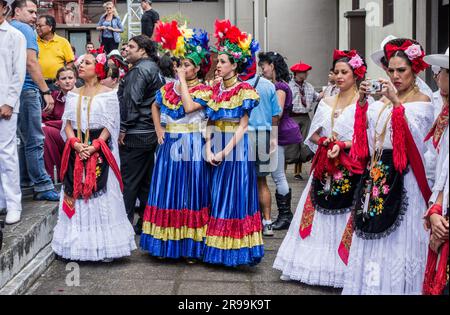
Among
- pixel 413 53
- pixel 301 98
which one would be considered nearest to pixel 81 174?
pixel 413 53

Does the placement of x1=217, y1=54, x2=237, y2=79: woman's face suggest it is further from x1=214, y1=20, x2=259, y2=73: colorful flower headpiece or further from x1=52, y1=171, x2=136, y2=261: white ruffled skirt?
x1=52, y1=171, x2=136, y2=261: white ruffled skirt

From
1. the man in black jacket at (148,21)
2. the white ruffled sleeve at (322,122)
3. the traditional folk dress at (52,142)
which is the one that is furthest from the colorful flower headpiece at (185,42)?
the man in black jacket at (148,21)

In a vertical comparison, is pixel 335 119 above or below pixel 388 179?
above

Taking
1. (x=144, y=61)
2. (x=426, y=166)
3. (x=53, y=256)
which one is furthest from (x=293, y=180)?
(x=426, y=166)

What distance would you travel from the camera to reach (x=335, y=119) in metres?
5.59

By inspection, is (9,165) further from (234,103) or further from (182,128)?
(234,103)

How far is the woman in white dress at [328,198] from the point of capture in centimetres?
545

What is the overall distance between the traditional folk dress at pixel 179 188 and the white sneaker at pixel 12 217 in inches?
44.5

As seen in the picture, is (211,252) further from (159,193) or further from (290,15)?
(290,15)

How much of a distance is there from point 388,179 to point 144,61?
3.29 metres

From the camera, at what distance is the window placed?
477 inches

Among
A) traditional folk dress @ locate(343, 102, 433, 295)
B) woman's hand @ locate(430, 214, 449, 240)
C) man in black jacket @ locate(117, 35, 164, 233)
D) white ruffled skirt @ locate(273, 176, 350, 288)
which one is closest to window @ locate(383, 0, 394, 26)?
man in black jacket @ locate(117, 35, 164, 233)

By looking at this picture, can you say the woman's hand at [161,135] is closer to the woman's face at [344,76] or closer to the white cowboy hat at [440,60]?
the woman's face at [344,76]

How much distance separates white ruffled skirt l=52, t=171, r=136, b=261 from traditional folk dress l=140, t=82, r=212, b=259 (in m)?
0.25
